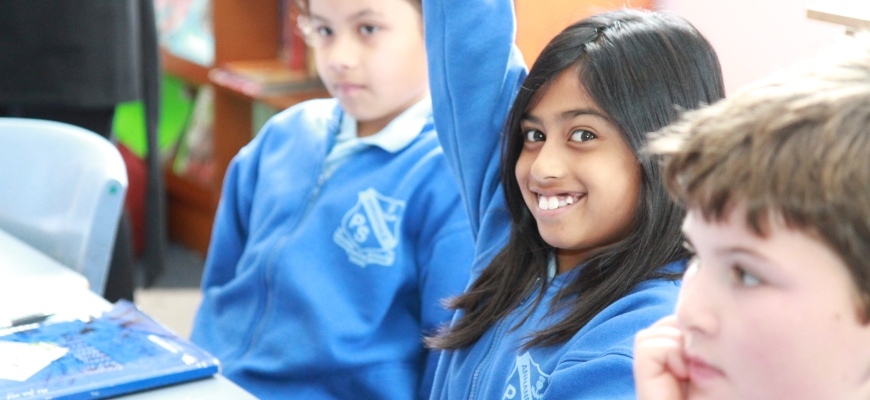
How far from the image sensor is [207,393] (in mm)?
1072

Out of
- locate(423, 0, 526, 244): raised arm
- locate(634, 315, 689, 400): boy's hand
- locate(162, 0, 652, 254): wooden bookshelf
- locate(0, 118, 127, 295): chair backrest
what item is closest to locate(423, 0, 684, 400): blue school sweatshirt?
locate(423, 0, 526, 244): raised arm

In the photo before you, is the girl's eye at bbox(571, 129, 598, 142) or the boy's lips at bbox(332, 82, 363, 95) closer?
the girl's eye at bbox(571, 129, 598, 142)

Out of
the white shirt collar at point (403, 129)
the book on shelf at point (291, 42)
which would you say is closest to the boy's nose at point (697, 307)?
the white shirt collar at point (403, 129)

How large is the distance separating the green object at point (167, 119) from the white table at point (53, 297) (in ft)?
6.66

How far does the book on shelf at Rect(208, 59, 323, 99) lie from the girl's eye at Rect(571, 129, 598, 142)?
1.81 metres

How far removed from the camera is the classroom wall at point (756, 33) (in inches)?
58.5

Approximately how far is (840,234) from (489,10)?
2.38ft

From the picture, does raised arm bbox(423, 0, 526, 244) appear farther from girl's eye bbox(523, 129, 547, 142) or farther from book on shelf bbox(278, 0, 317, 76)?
book on shelf bbox(278, 0, 317, 76)

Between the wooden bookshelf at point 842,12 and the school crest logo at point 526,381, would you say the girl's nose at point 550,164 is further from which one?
the wooden bookshelf at point 842,12

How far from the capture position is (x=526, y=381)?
42.6 inches

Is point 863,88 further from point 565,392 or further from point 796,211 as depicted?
point 565,392

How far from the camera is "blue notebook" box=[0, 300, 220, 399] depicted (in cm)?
103

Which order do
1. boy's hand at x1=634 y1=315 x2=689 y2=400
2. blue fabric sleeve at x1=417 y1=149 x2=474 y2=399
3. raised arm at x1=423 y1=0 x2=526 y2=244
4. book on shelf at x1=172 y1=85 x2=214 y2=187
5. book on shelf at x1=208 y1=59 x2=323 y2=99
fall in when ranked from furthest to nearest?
book on shelf at x1=172 y1=85 x2=214 y2=187 → book on shelf at x1=208 y1=59 x2=323 y2=99 → blue fabric sleeve at x1=417 y1=149 x2=474 y2=399 → raised arm at x1=423 y1=0 x2=526 y2=244 → boy's hand at x1=634 y1=315 x2=689 y2=400

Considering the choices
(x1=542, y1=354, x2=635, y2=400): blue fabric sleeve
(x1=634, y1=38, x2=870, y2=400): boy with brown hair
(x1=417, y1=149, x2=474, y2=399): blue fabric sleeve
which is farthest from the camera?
(x1=417, y1=149, x2=474, y2=399): blue fabric sleeve
